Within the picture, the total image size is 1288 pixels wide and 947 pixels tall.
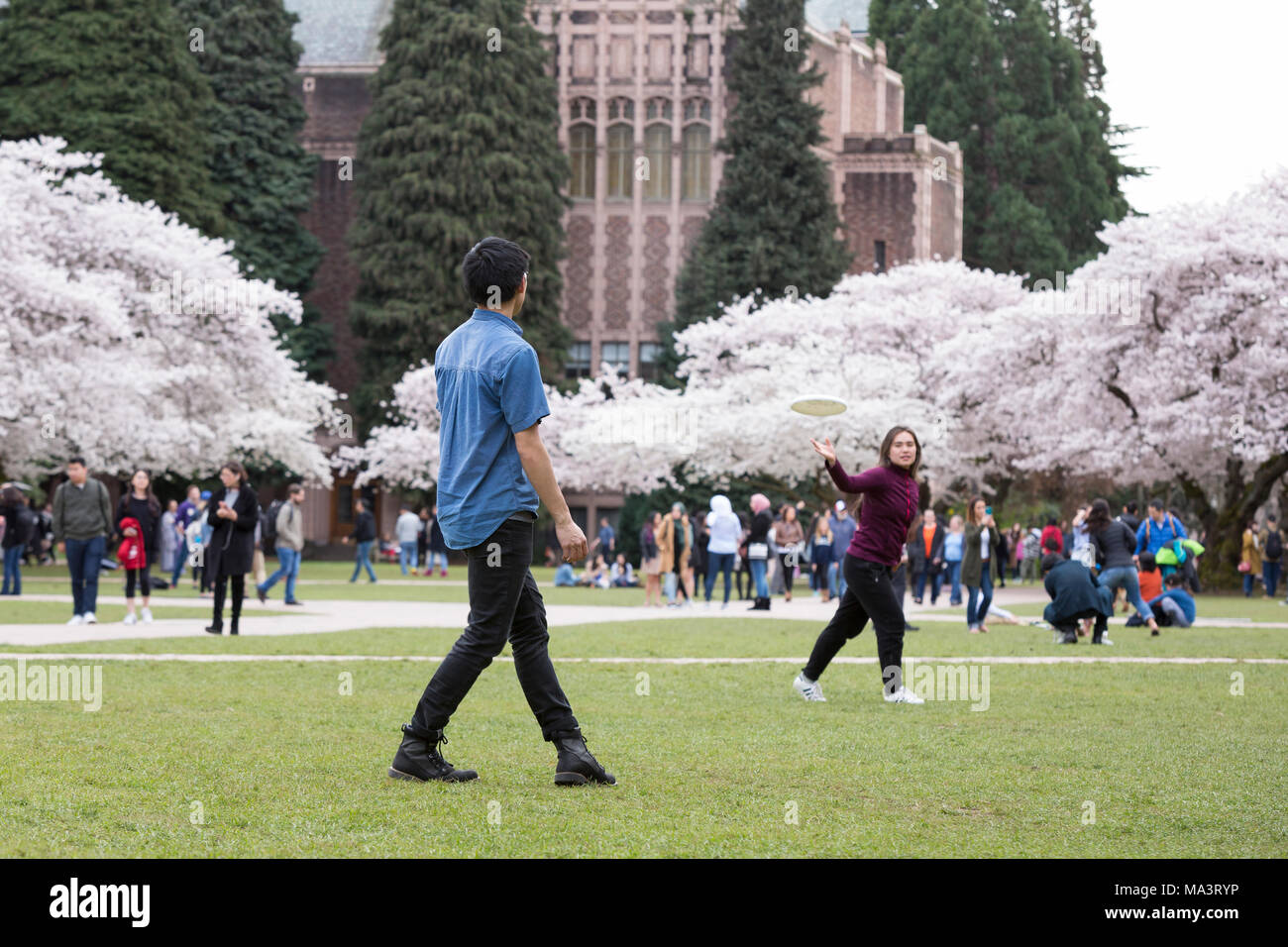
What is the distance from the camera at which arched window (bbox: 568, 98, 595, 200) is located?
6244 cm

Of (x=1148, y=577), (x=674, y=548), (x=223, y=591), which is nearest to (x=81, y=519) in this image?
(x=223, y=591)

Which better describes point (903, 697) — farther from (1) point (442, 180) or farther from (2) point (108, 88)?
(1) point (442, 180)

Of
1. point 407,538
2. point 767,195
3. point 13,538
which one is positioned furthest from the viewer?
point 767,195

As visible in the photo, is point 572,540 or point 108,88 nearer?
point 572,540

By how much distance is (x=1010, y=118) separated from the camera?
7125cm

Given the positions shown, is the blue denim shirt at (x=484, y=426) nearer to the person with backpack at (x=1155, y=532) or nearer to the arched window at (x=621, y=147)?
the person with backpack at (x=1155, y=532)

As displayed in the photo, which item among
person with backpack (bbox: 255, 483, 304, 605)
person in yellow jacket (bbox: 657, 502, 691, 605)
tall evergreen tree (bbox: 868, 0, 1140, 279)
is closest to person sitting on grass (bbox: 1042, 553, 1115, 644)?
person in yellow jacket (bbox: 657, 502, 691, 605)

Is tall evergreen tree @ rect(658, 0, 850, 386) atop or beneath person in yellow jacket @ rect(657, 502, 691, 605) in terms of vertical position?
atop

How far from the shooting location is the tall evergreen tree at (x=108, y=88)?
158 ft

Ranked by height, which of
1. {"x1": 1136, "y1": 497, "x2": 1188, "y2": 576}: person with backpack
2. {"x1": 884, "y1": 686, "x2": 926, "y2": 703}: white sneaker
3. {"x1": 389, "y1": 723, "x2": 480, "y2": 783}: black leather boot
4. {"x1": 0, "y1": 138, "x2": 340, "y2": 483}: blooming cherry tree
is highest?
{"x1": 0, "y1": 138, "x2": 340, "y2": 483}: blooming cherry tree

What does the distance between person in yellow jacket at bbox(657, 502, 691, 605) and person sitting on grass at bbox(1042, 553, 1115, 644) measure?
31.5 feet

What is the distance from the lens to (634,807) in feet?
21.0

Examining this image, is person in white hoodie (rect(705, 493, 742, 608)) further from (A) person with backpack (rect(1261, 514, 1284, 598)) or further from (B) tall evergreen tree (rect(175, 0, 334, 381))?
(B) tall evergreen tree (rect(175, 0, 334, 381))

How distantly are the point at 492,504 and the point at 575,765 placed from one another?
3.67ft
